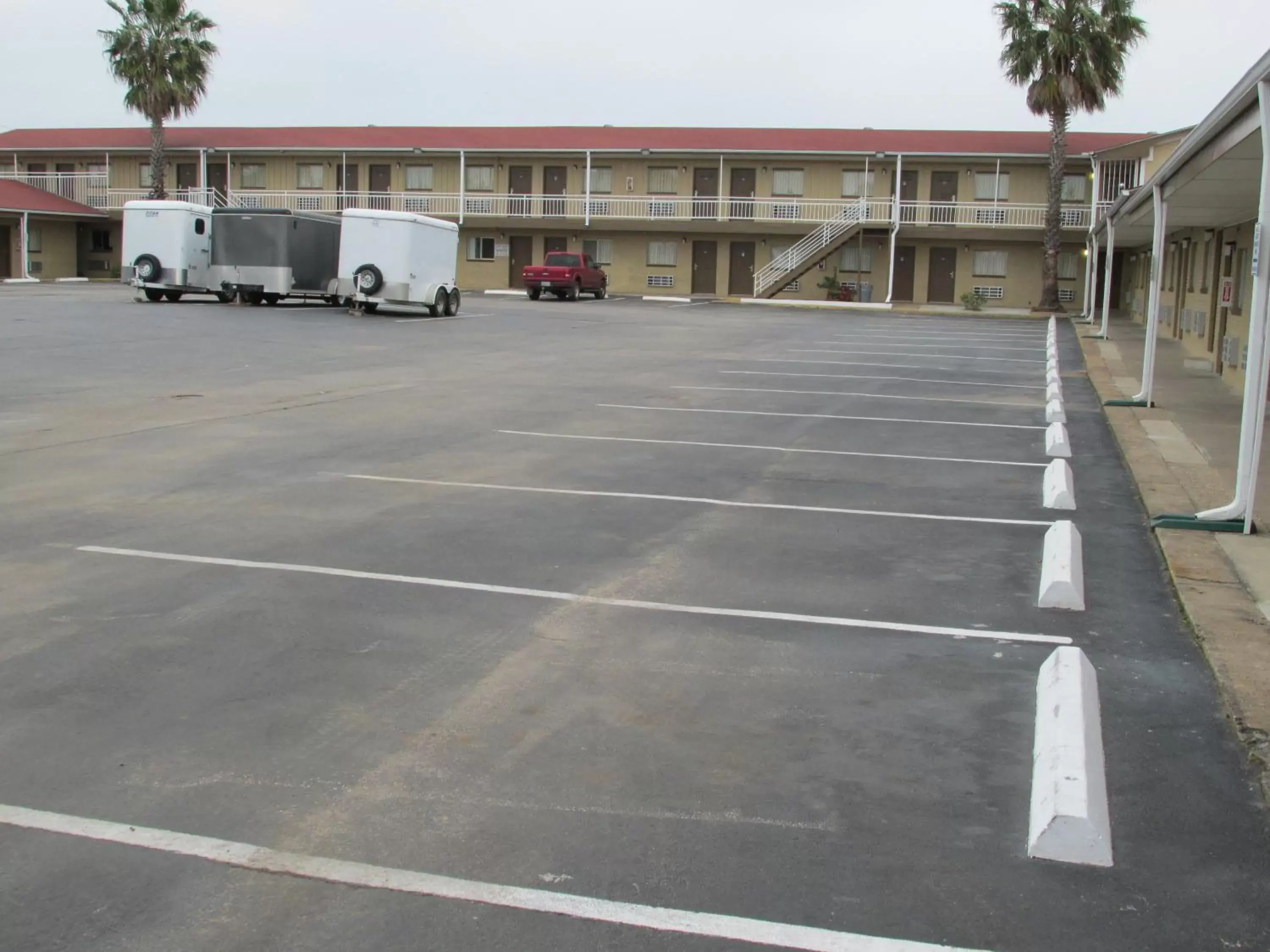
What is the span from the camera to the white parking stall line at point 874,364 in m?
22.0

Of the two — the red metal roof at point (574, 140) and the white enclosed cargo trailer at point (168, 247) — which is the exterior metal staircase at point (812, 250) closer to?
the red metal roof at point (574, 140)

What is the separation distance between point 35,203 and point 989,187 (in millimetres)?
38763

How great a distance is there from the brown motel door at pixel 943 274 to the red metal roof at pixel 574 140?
398 centimetres

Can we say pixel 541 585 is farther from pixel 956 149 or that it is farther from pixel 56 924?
pixel 956 149

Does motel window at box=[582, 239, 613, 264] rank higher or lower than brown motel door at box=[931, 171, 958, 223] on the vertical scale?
lower

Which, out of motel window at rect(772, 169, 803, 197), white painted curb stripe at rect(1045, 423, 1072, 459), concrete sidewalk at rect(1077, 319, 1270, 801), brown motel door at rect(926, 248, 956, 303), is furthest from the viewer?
motel window at rect(772, 169, 803, 197)

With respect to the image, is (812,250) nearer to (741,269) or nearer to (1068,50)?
(741,269)

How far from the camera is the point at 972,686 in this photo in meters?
5.54

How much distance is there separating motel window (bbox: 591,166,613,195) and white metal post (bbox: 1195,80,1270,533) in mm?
46901

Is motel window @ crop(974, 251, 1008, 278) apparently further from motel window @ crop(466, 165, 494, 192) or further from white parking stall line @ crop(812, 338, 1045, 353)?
white parking stall line @ crop(812, 338, 1045, 353)

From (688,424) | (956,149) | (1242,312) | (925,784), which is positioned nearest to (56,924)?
(925,784)

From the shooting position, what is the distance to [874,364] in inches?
893

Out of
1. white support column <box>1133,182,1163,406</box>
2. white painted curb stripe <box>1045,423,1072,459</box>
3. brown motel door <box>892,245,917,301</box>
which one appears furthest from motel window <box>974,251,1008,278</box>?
white painted curb stripe <box>1045,423,1072,459</box>

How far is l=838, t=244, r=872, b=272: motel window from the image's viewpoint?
5169 centimetres
